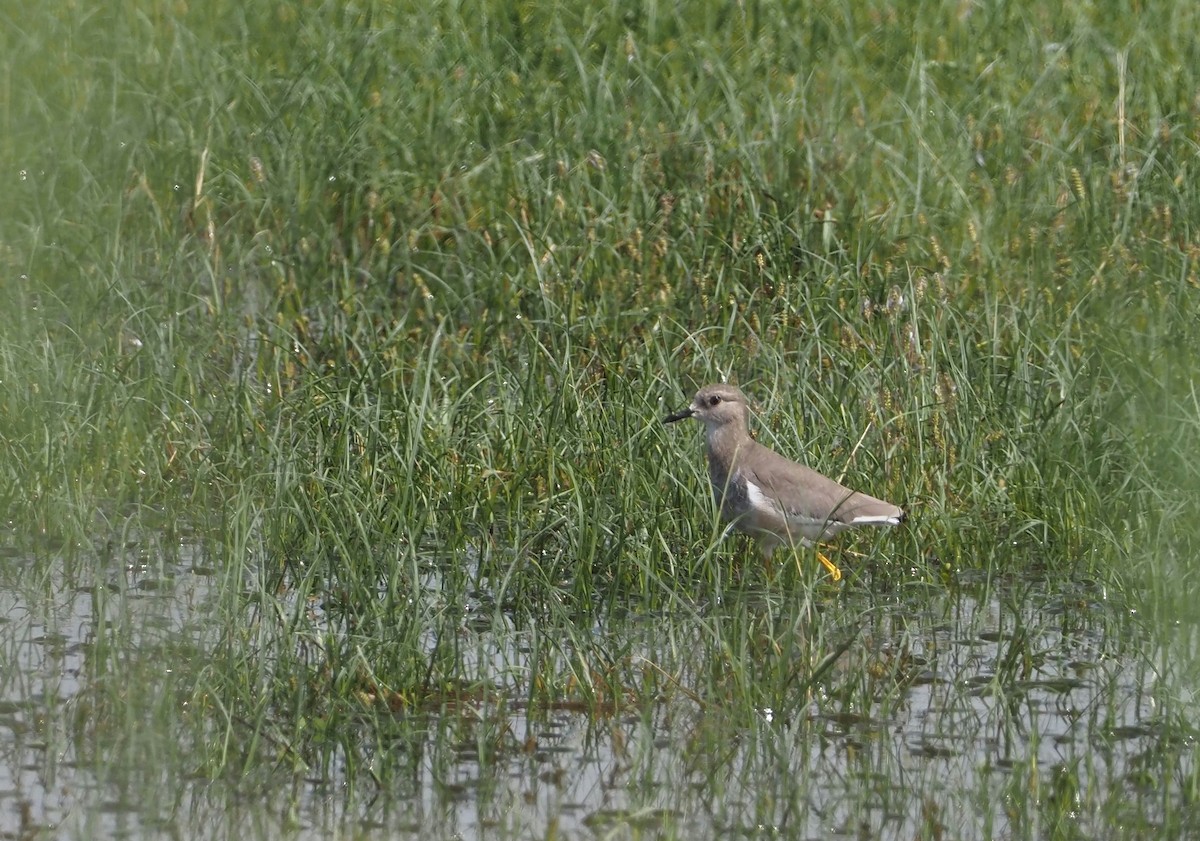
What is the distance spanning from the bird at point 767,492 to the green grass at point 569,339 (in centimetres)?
13

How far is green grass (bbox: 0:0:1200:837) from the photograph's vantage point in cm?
584

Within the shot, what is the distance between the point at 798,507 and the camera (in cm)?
700

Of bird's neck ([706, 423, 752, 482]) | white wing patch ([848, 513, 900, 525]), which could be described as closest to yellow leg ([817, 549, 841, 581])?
white wing patch ([848, 513, 900, 525])

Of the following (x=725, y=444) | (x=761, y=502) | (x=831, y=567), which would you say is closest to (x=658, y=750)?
(x=831, y=567)

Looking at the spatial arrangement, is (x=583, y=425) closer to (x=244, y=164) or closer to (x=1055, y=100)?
(x=244, y=164)

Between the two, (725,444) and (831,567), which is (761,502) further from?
(725,444)

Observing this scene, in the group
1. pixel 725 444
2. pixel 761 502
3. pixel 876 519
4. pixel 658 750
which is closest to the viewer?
pixel 658 750

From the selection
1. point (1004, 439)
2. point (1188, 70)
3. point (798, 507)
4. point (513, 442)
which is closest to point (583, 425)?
point (513, 442)

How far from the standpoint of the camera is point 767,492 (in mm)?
7082

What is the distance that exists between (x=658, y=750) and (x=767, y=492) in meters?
1.81

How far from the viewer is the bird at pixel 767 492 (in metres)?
6.91

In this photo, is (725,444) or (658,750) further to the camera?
(725,444)

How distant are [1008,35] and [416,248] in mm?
4103

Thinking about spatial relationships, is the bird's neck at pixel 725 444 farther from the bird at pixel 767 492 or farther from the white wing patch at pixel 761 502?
the white wing patch at pixel 761 502
